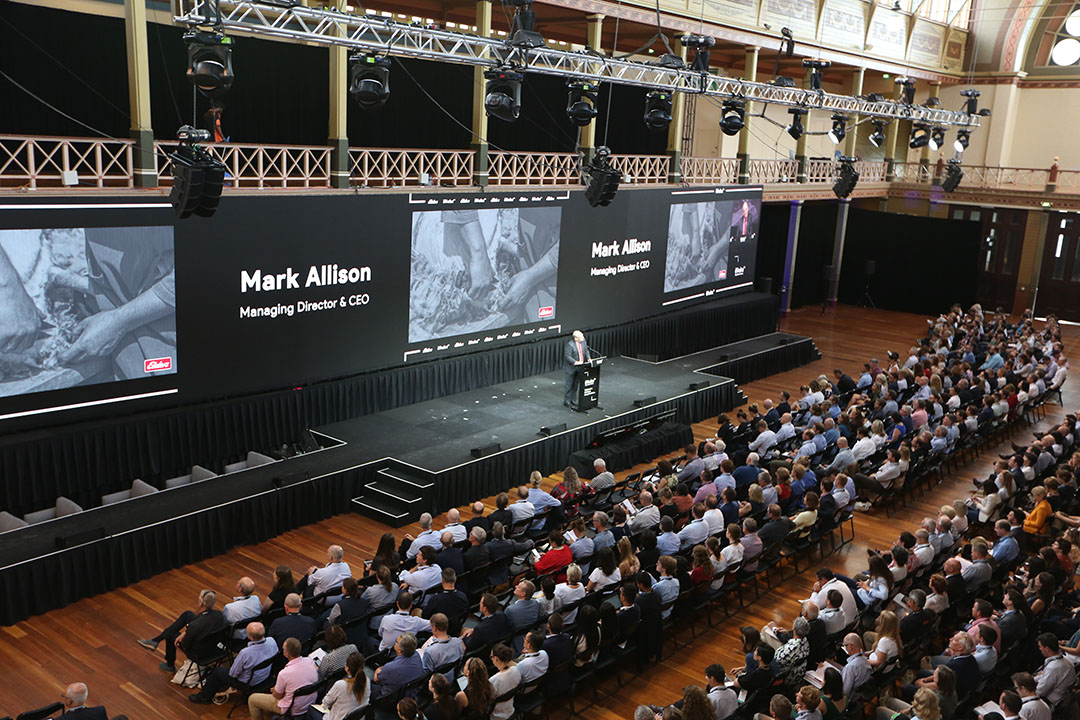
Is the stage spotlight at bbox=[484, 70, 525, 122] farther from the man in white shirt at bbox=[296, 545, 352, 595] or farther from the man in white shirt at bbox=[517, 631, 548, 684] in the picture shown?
the man in white shirt at bbox=[517, 631, 548, 684]

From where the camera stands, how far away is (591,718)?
308 inches

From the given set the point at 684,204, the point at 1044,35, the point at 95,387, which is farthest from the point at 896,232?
the point at 95,387

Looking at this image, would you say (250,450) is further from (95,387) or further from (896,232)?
(896,232)

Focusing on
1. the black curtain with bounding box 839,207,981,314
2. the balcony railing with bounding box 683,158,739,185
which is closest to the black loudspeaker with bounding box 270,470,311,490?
the balcony railing with bounding box 683,158,739,185

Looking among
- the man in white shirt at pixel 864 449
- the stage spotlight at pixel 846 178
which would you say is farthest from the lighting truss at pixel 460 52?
the man in white shirt at pixel 864 449

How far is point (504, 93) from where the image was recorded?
1153cm

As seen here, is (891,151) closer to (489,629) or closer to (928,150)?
(928,150)

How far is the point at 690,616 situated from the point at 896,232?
22.8 metres

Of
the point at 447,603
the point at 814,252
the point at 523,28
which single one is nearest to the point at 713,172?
the point at 814,252

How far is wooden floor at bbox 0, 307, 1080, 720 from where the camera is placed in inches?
313

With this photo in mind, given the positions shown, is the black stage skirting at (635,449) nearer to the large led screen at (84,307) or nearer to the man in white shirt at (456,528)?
the man in white shirt at (456,528)

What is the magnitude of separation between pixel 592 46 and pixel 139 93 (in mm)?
8100

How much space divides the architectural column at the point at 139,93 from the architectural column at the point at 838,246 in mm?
22266

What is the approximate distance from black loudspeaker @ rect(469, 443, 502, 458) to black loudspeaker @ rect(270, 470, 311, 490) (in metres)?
2.18
